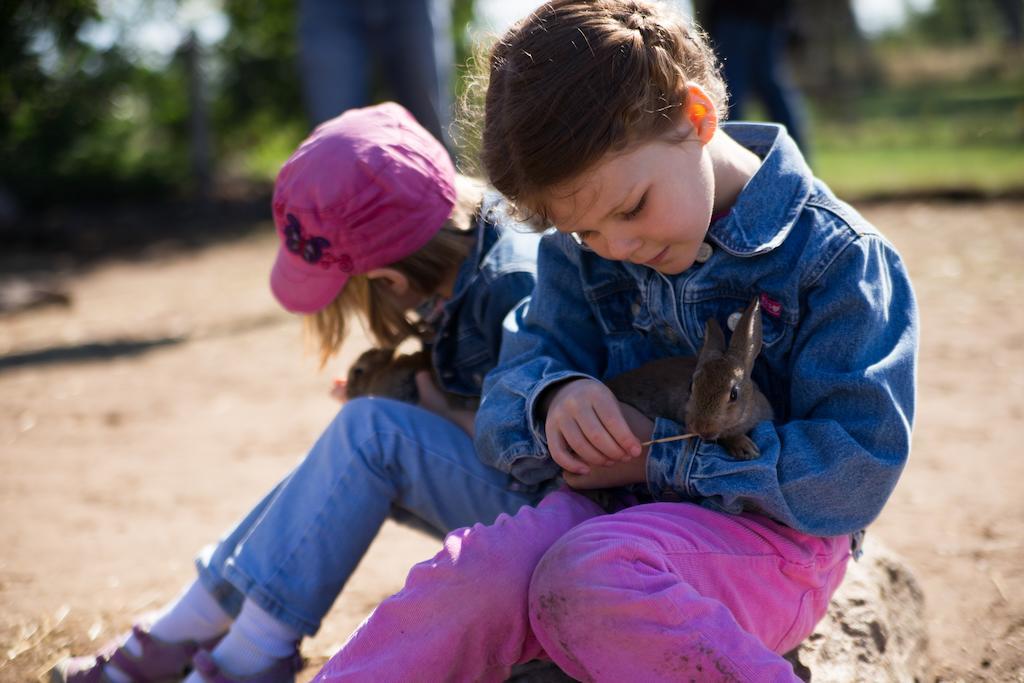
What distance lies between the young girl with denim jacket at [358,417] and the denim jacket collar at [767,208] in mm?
467

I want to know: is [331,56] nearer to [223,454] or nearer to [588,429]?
[223,454]

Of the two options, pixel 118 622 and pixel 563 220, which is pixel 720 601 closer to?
pixel 563 220

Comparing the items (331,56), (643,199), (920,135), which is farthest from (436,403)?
(920,135)

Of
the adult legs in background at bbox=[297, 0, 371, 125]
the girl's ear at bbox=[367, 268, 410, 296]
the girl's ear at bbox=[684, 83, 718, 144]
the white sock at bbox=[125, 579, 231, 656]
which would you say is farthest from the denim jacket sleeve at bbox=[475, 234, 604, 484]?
the adult legs in background at bbox=[297, 0, 371, 125]

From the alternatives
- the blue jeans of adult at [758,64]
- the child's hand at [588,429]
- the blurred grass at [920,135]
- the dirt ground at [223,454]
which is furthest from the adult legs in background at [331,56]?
the blurred grass at [920,135]

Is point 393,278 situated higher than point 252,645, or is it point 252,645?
point 393,278

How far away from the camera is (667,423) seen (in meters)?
2.03

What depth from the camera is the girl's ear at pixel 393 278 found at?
265cm

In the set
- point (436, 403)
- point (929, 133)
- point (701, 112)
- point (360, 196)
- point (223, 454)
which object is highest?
point (701, 112)

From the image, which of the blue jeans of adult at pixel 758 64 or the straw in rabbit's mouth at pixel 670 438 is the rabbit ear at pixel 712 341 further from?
the blue jeans of adult at pixel 758 64

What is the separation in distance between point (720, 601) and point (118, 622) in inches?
71.4

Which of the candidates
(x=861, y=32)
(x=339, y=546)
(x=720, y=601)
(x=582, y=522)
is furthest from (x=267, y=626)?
(x=861, y=32)

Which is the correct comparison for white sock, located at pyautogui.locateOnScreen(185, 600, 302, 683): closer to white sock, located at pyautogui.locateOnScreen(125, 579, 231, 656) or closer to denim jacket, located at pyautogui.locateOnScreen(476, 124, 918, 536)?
white sock, located at pyautogui.locateOnScreen(125, 579, 231, 656)

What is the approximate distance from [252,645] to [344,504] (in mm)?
359
